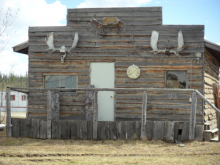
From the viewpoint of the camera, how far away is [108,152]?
8141 millimetres

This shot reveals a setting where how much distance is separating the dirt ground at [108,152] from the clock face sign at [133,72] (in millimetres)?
3124

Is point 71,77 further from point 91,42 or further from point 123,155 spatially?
point 123,155

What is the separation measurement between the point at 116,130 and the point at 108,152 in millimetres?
1835

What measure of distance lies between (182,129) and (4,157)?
19.4 ft

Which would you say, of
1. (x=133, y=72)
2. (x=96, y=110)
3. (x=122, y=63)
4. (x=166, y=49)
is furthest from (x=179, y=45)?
(x=96, y=110)

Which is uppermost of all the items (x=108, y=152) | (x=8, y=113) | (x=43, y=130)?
(x=8, y=113)

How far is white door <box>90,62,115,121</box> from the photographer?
1194 centimetres

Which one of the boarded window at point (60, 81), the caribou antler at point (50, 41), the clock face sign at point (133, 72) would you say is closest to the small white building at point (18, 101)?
the boarded window at point (60, 81)

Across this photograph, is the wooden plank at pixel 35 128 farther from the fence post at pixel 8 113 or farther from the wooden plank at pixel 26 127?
the fence post at pixel 8 113

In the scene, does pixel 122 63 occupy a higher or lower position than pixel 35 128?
higher

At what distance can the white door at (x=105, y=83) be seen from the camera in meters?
11.9

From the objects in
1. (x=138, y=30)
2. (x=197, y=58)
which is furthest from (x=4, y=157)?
(x=197, y=58)

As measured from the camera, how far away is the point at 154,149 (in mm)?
8609

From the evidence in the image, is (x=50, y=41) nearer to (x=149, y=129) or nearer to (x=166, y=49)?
(x=166, y=49)
